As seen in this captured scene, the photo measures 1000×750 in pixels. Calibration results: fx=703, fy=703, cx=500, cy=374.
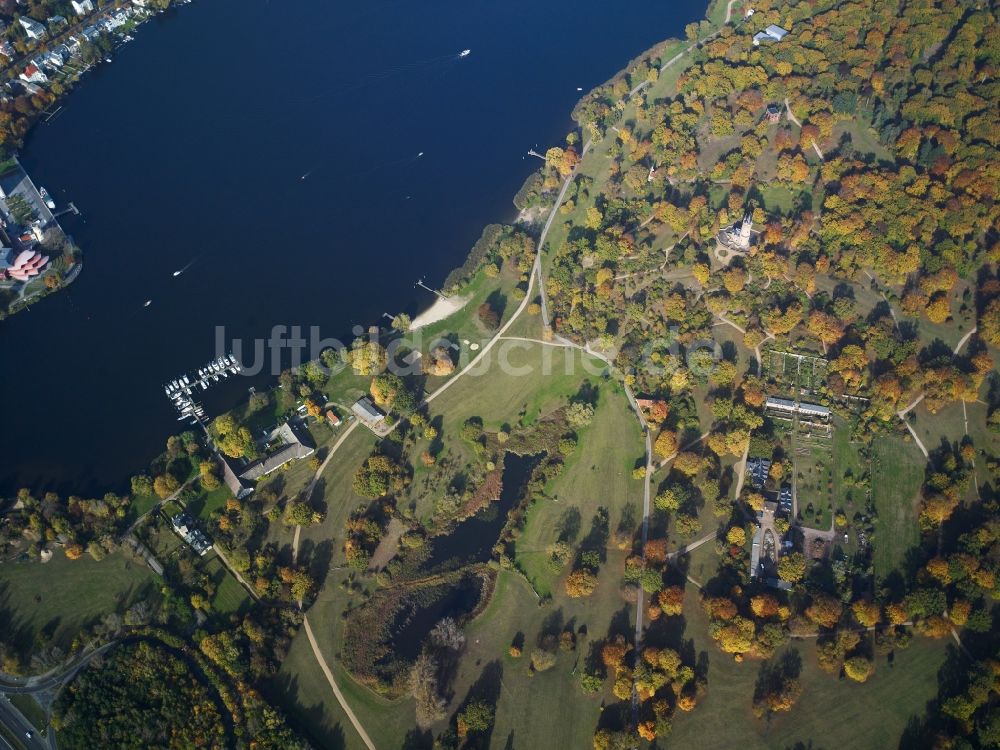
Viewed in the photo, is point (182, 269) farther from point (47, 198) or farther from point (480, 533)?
point (480, 533)

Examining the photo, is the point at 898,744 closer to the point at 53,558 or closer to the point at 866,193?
the point at 866,193

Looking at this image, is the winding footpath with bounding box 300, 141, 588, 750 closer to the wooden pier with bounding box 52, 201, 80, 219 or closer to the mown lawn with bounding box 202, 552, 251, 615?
the mown lawn with bounding box 202, 552, 251, 615

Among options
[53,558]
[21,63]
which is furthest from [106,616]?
[21,63]

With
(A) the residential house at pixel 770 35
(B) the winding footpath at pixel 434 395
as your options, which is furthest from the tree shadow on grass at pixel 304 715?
(A) the residential house at pixel 770 35

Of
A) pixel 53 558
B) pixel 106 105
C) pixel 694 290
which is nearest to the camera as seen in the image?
pixel 53 558

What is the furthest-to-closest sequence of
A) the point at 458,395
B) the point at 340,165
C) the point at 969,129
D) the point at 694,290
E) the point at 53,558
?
the point at 340,165, the point at 969,129, the point at 694,290, the point at 458,395, the point at 53,558

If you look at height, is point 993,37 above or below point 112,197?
below

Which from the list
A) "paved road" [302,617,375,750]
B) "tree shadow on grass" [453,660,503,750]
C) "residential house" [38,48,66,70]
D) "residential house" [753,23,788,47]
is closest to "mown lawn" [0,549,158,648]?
"paved road" [302,617,375,750]
